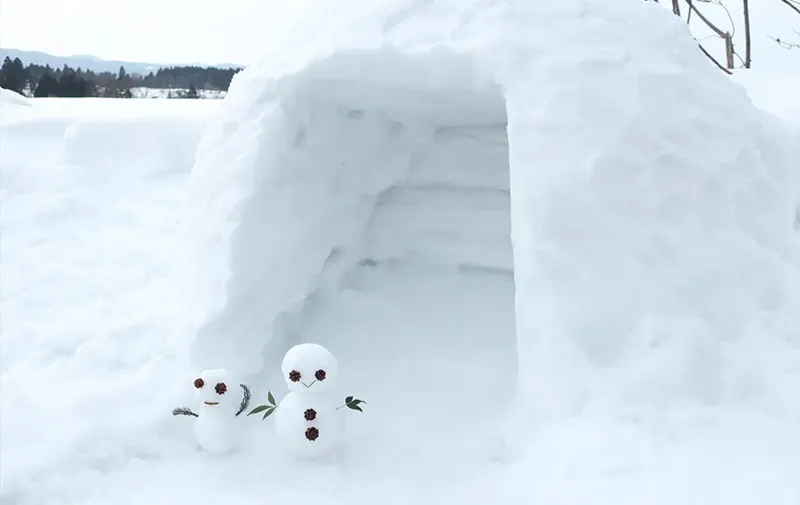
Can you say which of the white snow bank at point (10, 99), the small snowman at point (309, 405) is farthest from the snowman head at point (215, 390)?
the white snow bank at point (10, 99)

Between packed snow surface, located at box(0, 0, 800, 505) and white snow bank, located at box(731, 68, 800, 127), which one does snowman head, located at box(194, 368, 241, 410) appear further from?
white snow bank, located at box(731, 68, 800, 127)

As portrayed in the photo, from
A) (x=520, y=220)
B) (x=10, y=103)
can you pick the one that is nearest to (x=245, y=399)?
(x=520, y=220)

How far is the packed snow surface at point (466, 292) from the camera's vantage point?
2047mm

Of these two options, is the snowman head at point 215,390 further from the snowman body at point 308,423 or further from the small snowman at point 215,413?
the snowman body at point 308,423

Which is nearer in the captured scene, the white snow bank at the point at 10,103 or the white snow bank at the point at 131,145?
the white snow bank at the point at 131,145

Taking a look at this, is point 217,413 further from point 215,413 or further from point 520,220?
point 520,220

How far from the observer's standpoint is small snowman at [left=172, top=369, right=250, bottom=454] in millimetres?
2131

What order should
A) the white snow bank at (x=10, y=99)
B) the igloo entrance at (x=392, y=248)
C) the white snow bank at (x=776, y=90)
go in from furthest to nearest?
the white snow bank at (x=10, y=99) → the white snow bank at (x=776, y=90) → the igloo entrance at (x=392, y=248)

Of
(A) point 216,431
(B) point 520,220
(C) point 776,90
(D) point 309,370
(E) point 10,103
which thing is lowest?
(A) point 216,431

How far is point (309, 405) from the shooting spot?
6.89 ft

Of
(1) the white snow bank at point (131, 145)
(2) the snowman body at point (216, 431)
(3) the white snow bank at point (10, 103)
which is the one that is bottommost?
(2) the snowman body at point (216, 431)

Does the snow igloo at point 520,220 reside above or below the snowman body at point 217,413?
above

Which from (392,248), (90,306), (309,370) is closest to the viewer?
(309,370)

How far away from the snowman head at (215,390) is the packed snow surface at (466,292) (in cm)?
18
